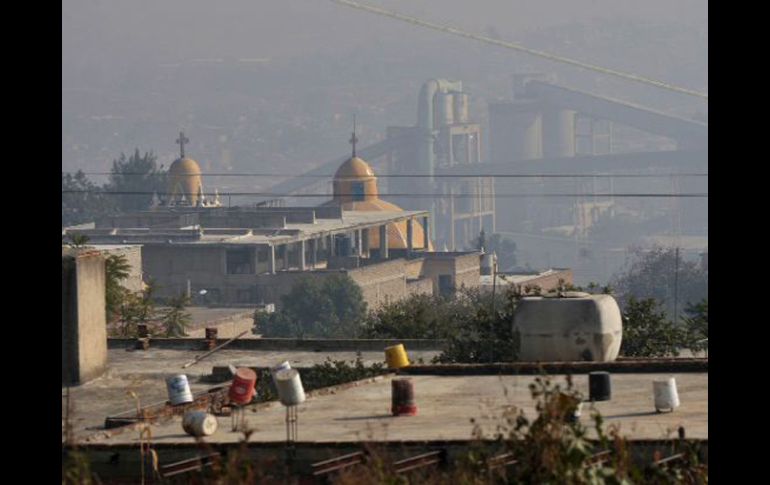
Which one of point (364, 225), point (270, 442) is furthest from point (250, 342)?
point (364, 225)

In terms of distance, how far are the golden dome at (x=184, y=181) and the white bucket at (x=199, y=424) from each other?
13851 cm

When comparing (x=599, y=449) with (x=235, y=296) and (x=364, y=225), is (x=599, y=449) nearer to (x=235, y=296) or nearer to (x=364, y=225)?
(x=235, y=296)

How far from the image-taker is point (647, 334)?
3331 centimetres

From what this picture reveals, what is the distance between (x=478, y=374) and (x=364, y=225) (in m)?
119

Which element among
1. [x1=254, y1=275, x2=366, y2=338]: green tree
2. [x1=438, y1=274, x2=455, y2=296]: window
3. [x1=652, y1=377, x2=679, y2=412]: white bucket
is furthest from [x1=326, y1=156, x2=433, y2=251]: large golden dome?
[x1=652, y1=377, x2=679, y2=412]: white bucket

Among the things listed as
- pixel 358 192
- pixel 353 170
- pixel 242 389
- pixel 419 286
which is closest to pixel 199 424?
pixel 242 389

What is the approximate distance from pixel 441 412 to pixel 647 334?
12375 millimetres

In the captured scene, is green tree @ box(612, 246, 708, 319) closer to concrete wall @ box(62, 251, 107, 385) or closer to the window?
the window

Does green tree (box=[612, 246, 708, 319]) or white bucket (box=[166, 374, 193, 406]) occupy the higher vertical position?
white bucket (box=[166, 374, 193, 406])

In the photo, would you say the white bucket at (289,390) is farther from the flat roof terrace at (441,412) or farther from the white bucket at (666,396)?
the white bucket at (666,396)

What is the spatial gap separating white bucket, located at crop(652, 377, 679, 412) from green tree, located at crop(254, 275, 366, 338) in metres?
95.3

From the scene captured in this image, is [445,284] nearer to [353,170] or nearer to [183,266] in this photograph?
[183,266]

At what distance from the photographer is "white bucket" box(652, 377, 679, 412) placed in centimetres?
2078
